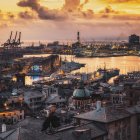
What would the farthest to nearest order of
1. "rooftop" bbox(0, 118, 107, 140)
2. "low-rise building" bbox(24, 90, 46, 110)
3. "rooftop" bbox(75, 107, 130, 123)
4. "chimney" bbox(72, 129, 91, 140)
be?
"low-rise building" bbox(24, 90, 46, 110) < "rooftop" bbox(75, 107, 130, 123) < "chimney" bbox(72, 129, 91, 140) < "rooftop" bbox(0, 118, 107, 140)

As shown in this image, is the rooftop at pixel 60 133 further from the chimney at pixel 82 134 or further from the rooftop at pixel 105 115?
the rooftop at pixel 105 115

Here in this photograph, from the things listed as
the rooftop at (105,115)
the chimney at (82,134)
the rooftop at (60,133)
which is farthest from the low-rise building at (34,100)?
the chimney at (82,134)

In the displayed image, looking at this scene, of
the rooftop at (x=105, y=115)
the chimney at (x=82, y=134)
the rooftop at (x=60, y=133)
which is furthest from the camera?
the rooftop at (x=105, y=115)

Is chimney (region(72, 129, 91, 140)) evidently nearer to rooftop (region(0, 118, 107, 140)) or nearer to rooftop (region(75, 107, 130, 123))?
rooftop (region(0, 118, 107, 140))

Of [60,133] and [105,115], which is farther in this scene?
[105,115]

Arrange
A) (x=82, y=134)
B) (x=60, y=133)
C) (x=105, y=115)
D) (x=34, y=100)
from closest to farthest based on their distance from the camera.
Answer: (x=82, y=134) < (x=60, y=133) < (x=105, y=115) < (x=34, y=100)

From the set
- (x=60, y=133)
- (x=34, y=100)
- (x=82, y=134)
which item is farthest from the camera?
(x=34, y=100)

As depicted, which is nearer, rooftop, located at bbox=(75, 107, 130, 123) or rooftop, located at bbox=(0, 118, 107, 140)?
rooftop, located at bbox=(0, 118, 107, 140)

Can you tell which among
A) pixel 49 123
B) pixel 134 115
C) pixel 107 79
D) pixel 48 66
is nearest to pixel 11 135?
pixel 49 123

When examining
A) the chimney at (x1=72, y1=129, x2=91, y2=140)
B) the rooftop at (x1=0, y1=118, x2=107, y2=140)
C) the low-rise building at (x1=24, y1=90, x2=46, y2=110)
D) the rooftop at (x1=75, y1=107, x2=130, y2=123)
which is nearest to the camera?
the rooftop at (x1=0, y1=118, x2=107, y2=140)

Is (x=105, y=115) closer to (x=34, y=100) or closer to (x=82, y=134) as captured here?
(x=82, y=134)

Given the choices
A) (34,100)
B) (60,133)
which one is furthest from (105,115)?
(34,100)

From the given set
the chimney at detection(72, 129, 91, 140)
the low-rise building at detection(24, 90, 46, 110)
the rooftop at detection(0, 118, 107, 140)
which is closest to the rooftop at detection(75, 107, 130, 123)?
the rooftop at detection(0, 118, 107, 140)
